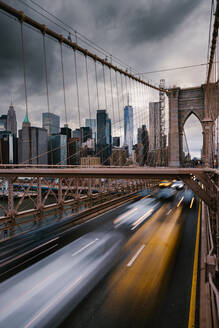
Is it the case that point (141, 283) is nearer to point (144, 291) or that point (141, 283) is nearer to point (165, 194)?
point (144, 291)

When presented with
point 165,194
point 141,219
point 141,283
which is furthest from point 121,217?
point 165,194

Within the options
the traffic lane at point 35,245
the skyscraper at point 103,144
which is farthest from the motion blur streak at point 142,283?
the skyscraper at point 103,144

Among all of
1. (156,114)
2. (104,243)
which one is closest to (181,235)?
(104,243)

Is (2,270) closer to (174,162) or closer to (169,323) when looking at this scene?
(169,323)

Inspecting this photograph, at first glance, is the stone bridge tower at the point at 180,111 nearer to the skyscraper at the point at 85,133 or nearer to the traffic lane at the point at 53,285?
the skyscraper at the point at 85,133

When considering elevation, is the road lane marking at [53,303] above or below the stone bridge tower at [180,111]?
below

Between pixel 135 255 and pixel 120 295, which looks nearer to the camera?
pixel 120 295
